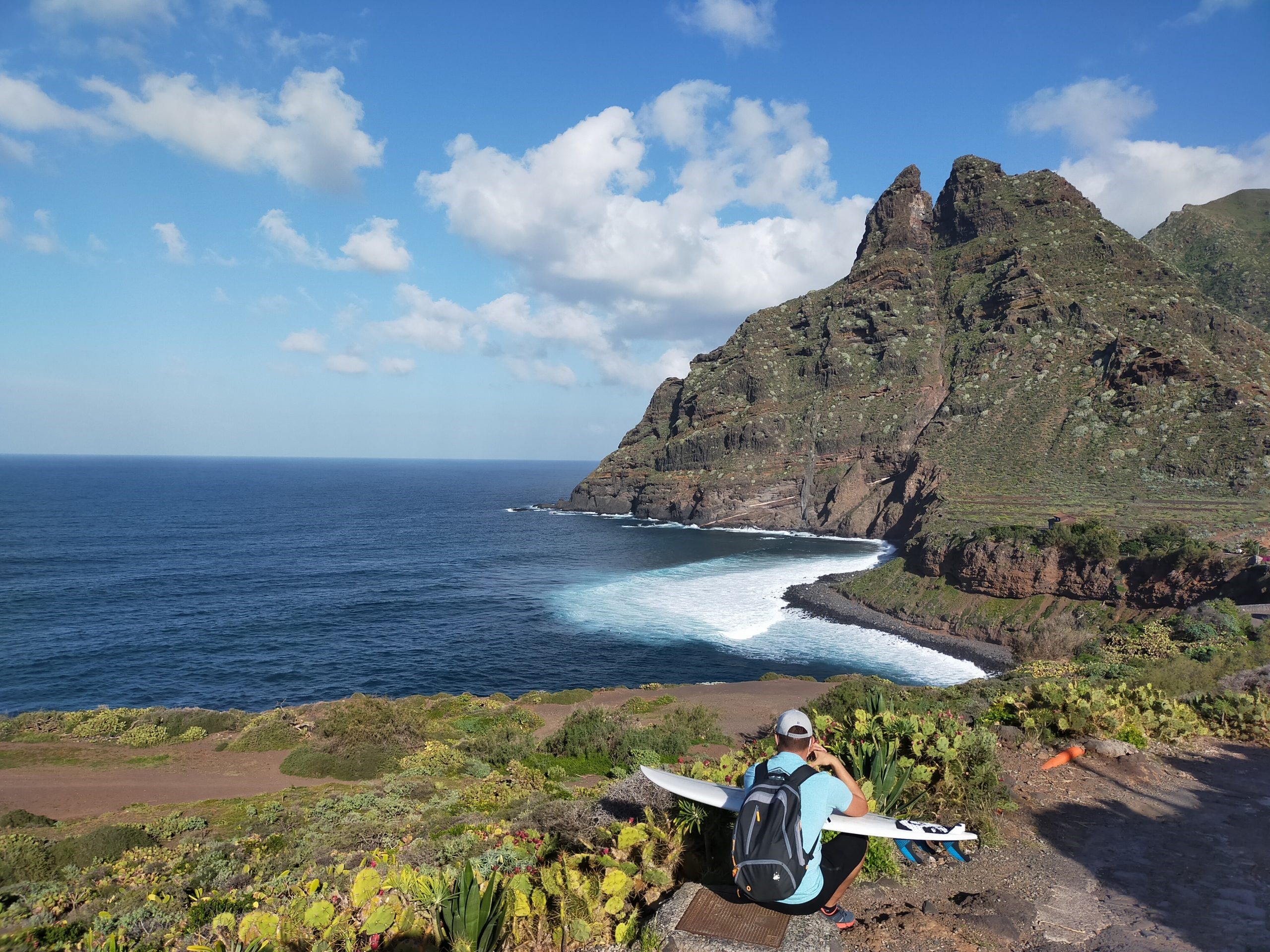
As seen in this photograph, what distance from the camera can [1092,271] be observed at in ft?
296

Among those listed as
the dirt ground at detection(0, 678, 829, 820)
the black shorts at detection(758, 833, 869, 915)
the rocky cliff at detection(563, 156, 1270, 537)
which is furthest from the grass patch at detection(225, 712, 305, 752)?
the rocky cliff at detection(563, 156, 1270, 537)

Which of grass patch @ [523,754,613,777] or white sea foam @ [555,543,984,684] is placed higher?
grass patch @ [523,754,613,777]

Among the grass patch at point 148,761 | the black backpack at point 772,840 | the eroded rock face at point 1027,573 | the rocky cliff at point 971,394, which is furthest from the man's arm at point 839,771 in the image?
the rocky cliff at point 971,394

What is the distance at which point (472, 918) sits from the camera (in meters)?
4.80

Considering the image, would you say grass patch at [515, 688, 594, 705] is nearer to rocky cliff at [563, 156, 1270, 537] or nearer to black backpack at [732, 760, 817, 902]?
black backpack at [732, 760, 817, 902]

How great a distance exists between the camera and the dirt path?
5.33 m

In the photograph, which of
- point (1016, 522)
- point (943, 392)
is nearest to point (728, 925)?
point (1016, 522)

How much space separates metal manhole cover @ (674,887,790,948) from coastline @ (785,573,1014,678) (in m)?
36.2

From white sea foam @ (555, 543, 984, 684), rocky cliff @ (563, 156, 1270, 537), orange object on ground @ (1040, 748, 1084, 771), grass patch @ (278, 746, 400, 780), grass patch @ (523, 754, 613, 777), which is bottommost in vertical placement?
white sea foam @ (555, 543, 984, 684)

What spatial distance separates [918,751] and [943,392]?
100802 mm

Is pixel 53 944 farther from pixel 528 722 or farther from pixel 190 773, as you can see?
pixel 528 722

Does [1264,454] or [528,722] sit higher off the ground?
[1264,454]

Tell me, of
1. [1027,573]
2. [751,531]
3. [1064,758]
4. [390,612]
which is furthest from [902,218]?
[1064,758]

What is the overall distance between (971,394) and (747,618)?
190 ft
